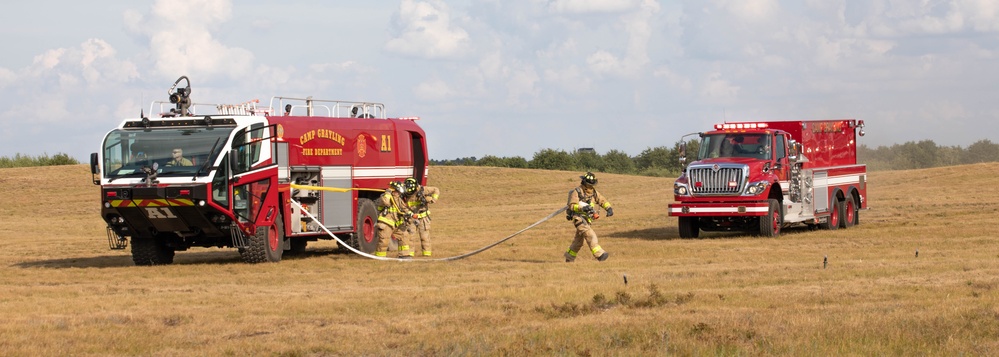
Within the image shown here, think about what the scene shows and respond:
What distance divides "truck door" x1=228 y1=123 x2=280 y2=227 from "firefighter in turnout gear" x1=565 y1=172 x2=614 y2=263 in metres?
5.34

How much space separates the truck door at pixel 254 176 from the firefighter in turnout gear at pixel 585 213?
534 cm

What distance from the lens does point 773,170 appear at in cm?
2733

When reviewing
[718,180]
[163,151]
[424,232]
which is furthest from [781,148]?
[163,151]

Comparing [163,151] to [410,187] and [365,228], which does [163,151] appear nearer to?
[410,187]

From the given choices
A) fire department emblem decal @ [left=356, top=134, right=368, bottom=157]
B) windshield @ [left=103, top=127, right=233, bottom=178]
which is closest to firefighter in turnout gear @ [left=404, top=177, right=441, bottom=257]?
fire department emblem decal @ [left=356, top=134, right=368, bottom=157]

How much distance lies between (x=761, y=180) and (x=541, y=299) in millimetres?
12679

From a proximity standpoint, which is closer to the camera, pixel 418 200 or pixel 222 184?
pixel 222 184

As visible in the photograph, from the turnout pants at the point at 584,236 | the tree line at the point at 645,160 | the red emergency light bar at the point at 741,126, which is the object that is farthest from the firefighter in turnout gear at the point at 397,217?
the tree line at the point at 645,160

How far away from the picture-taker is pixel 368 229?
25.7 meters

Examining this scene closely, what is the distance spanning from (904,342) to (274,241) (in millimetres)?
13574

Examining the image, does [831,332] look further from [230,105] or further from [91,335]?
[230,105]

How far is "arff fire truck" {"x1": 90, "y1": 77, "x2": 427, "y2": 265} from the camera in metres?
20.3

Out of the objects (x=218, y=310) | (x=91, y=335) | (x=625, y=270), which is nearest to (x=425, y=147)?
(x=625, y=270)

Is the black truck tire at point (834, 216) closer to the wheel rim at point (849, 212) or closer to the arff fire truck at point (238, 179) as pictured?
the wheel rim at point (849, 212)
